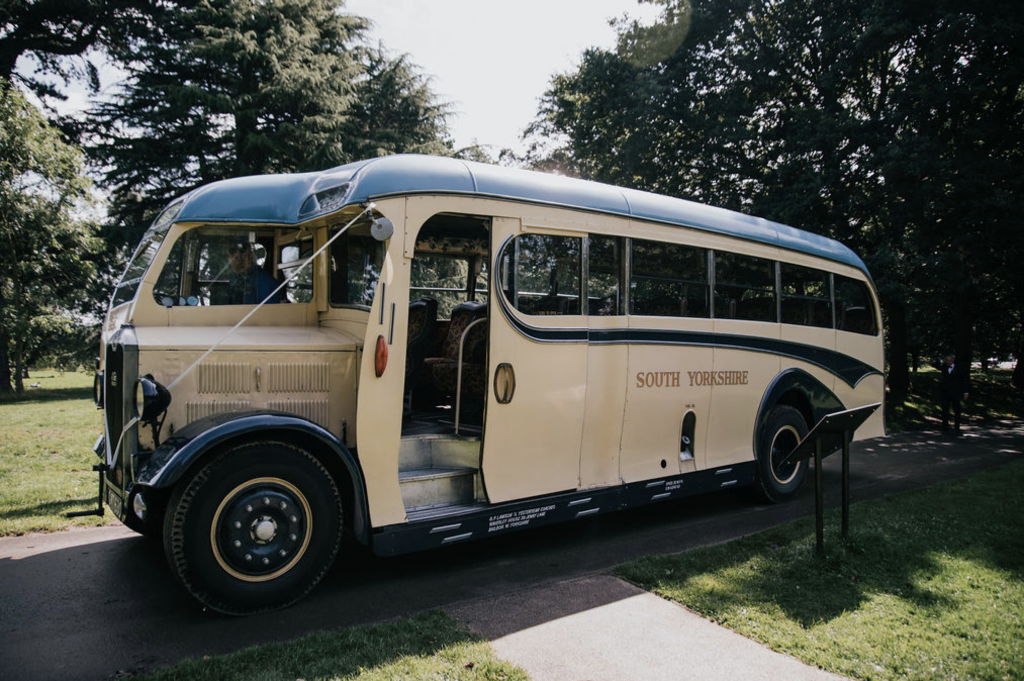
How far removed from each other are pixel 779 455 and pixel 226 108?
1756 cm

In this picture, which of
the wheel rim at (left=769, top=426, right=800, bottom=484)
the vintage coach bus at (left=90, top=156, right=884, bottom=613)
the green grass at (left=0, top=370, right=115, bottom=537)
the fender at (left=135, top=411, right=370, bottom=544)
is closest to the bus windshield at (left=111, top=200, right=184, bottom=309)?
the vintage coach bus at (left=90, top=156, right=884, bottom=613)

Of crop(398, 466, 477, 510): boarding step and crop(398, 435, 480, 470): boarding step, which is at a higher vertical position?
crop(398, 435, 480, 470): boarding step

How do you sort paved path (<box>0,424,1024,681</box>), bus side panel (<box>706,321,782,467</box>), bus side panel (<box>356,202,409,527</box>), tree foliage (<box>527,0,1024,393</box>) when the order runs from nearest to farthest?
1. paved path (<box>0,424,1024,681</box>)
2. bus side panel (<box>356,202,409,527</box>)
3. bus side panel (<box>706,321,782,467</box>)
4. tree foliage (<box>527,0,1024,393</box>)

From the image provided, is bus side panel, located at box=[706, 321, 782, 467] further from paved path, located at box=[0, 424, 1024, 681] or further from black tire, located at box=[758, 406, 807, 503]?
paved path, located at box=[0, 424, 1024, 681]

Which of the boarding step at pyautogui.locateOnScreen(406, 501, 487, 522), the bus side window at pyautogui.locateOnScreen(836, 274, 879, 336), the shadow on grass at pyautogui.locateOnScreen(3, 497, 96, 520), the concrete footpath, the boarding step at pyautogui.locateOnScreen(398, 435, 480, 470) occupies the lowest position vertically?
the concrete footpath

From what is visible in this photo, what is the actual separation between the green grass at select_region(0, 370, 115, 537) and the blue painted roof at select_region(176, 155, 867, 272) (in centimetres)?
337

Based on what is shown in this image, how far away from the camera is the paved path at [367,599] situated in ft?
12.5

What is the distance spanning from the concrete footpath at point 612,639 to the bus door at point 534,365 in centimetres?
93

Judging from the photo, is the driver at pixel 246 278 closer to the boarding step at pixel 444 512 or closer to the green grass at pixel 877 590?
the boarding step at pixel 444 512

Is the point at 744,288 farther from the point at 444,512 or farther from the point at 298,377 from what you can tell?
the point at 298,377

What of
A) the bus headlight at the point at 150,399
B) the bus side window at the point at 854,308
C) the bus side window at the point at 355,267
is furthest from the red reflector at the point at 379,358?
the bus side window at the point at 854,308

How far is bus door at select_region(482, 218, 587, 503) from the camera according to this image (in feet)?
16.9

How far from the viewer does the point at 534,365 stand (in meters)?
5.32

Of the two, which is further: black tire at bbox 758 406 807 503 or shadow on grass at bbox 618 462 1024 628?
black tire at bbox 758 406 807 503
